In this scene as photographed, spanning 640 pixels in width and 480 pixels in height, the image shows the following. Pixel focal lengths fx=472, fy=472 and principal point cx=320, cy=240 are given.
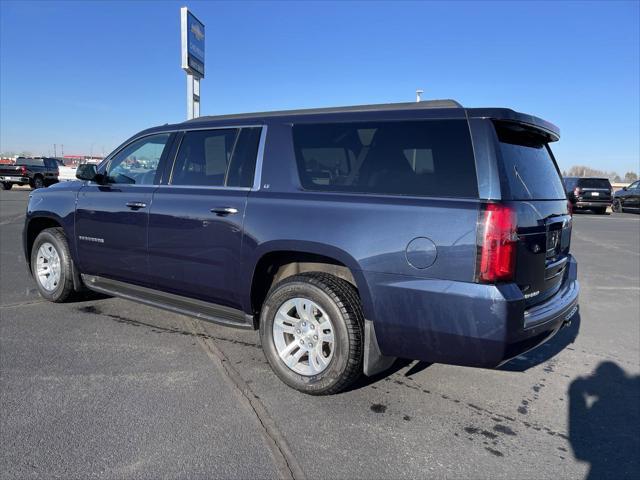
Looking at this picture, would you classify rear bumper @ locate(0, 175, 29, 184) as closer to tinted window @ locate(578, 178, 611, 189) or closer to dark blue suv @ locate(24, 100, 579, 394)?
dark blue suv @ locate(24, 100, 579, 394)

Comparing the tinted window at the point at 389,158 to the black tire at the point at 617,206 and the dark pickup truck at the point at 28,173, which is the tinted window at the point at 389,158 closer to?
the black tire at the point at 617,206

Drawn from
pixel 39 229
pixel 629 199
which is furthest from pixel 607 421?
pixel 629 199

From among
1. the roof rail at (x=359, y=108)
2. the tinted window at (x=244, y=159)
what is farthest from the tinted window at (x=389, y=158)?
the tinted window at (x=244, y=159)

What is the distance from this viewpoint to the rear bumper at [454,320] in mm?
2592

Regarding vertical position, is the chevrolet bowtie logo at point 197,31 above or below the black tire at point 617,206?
above

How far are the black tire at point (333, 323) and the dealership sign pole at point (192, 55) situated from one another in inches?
467

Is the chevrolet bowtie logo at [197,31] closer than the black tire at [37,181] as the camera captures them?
Yes

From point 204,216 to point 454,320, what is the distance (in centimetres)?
206

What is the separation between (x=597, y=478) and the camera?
2.46 meters

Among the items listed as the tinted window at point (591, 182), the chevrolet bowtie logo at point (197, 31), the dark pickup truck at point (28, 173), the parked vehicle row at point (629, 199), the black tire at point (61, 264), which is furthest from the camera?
the dark pickup truck at point (28, 173)

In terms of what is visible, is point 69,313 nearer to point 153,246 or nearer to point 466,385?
point 153,246

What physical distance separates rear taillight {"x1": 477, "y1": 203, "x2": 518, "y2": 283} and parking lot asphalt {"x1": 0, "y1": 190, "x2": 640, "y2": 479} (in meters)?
1.03

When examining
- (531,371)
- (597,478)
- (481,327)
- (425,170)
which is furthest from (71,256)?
(597,478)

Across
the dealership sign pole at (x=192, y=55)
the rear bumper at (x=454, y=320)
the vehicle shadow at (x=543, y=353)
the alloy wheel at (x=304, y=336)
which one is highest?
the dealership sign pole at (x=192, y=55)
